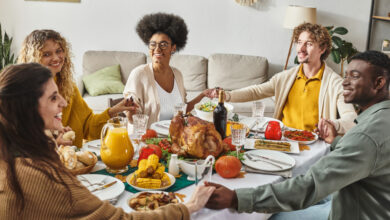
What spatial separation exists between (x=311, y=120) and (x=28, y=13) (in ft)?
13.7

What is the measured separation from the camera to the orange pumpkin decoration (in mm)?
1503

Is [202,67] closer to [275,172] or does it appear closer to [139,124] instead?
[139,124]

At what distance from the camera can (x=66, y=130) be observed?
187cm

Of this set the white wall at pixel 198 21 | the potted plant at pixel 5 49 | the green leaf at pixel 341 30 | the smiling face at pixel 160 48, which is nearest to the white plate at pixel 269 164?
the smiling face at pixel 160 48

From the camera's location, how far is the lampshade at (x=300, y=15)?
15.0 feet

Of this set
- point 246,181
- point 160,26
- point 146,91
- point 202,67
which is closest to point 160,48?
point 160,26

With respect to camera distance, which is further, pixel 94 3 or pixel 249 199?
pixel 94 3

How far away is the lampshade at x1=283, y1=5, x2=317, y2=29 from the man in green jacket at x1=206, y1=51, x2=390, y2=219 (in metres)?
3.31

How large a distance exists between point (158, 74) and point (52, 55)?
2.73 feet

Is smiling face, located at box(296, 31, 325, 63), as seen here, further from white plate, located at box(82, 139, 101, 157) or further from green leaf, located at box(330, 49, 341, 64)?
green leaf, located at box(330, 49, 341, 64)

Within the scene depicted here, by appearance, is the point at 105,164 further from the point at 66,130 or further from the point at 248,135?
the point at 248,135

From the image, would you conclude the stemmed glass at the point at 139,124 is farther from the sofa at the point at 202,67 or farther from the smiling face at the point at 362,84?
the sofa at the point at 202,67

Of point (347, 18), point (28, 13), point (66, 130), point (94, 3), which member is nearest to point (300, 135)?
point (66, 130)

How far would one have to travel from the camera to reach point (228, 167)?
150 centimetres
